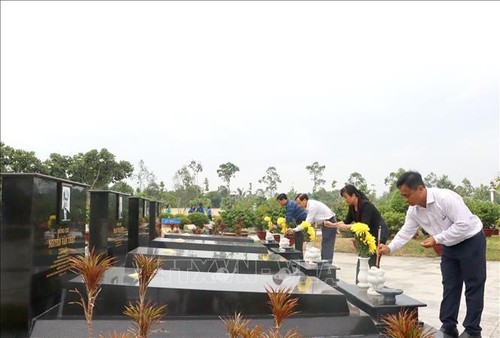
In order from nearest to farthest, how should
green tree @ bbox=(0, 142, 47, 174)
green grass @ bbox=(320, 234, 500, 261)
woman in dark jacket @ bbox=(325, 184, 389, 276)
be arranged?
woman in dark jacket @ bbox=(325, 184, 389, 276) < green grass @ bbox=(320, 234, 500, 261) < green tree @ bbox=(0, 142, 47, 174)

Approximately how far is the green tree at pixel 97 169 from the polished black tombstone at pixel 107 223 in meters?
22.5

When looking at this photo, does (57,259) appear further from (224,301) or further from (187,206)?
(187,206)

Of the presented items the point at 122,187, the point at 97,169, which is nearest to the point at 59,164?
the point at 97,169

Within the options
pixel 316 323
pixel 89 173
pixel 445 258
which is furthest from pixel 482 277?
pixel 89 173

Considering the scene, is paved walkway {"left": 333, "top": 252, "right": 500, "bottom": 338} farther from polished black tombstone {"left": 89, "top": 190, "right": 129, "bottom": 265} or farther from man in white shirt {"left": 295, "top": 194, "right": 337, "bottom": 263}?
polished black tombstone {"left": 89, "top": 190, "right": 129, "bottom": 265}

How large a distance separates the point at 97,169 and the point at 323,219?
24155mm

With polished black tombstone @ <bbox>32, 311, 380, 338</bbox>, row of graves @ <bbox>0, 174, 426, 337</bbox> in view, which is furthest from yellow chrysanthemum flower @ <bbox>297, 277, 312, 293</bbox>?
polished black tombstone @ <bbox>32, 311, 380, 338</bbox>

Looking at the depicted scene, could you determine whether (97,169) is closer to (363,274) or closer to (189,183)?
(189,183)

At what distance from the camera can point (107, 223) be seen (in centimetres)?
538

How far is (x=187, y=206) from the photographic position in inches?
1576

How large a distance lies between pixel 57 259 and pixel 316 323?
2245mm

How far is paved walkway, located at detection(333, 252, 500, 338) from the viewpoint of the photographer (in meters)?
4.52

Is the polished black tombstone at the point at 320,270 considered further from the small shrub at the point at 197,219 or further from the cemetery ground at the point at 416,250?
the small shrub at the point at 197,219

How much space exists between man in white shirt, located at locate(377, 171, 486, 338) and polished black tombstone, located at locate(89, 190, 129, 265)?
3507 millimetres
